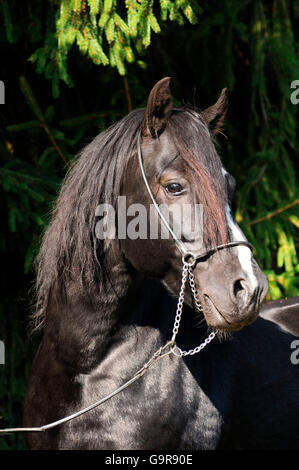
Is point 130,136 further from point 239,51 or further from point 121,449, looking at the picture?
point 239,51

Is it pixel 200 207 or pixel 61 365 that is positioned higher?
pixel 200 207

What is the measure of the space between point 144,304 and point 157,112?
768 mm

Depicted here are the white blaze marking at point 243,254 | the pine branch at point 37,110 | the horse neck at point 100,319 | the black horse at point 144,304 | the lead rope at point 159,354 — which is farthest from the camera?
the pine branch at point 37,110

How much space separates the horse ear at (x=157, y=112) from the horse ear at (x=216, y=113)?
→ 0.88 ft

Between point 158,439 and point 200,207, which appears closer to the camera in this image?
point 200,207

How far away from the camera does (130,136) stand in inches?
86.3

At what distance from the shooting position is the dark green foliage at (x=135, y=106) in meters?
3.66

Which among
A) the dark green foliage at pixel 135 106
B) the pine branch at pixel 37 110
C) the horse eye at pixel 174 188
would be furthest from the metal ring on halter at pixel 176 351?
the pine branch at pixel 37 110

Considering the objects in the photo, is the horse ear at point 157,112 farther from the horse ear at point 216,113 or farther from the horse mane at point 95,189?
the horse ear at point 216,113

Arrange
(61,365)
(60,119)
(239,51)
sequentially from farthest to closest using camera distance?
1. (239,51)
2. (60,119)
3. (61,365)

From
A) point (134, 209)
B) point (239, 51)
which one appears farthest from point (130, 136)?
point (239, 51)

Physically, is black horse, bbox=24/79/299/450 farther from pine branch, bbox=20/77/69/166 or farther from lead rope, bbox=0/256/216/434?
pine branch, bbox=20/77/69/166

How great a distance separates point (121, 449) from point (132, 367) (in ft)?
1.00

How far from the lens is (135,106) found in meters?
4.13
